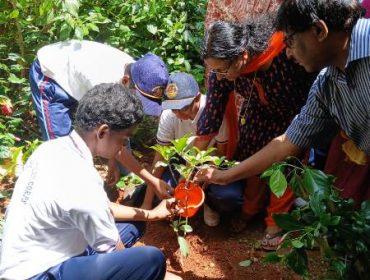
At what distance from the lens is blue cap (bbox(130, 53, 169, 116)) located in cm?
214

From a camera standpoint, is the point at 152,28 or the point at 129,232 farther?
the point at 152,28

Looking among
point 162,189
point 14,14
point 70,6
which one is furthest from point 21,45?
point 162,189

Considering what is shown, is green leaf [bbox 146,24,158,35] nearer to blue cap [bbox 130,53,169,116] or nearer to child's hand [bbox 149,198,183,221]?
blue cap [bbox 130,53,169,116]

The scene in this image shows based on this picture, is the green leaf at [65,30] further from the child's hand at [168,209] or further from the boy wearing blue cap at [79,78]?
the child's hand at [168,209]

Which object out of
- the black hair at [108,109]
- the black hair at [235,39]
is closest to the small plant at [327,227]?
the black hair at [108,109]

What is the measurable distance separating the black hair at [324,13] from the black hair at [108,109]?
24.8 inches

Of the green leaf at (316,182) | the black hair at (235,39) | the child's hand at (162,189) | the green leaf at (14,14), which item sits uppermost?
the black hair at (235,39)

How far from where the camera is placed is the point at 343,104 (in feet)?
5.19

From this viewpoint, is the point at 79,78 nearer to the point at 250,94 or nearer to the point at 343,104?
the point at 250,94

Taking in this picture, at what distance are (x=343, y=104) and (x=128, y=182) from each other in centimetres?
169

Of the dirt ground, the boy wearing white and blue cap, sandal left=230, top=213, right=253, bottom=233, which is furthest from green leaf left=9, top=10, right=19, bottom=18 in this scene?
sandal left=230, top=213, right=253, bottom=233

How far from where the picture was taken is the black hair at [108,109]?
5.32 feet

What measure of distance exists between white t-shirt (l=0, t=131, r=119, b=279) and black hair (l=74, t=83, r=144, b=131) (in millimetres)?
78

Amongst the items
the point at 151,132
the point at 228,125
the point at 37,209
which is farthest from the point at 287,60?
the point at 151,132
